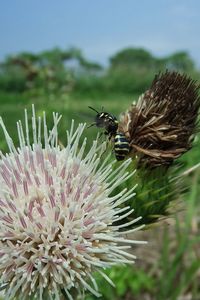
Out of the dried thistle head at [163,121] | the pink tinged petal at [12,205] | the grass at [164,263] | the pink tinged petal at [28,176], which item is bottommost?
the grass at [164,263]

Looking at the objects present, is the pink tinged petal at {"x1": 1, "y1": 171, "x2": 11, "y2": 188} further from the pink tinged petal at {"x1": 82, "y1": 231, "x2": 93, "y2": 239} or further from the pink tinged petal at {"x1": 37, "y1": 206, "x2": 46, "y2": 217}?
the pink tinged petal at {"x1": 82, "y1": 231, "x2": 93, "y2": 239}

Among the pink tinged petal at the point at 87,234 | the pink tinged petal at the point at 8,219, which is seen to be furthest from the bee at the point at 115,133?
the pink tinged petal at the point at 8,219

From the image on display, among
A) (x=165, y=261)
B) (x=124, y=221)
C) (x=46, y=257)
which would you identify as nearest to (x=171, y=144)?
(x=124, y=221)

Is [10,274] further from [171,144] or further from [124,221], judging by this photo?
[171,144]

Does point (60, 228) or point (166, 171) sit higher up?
point (166, 171)

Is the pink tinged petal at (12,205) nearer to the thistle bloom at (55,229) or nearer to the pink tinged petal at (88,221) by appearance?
the thistle bloom at (55,229)

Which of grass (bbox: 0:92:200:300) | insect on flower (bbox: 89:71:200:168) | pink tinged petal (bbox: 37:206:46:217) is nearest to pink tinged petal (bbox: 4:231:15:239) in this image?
pink tinged petal (bbox: 37:206:46:217)

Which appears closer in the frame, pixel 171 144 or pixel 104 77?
pixel 171 144
